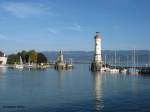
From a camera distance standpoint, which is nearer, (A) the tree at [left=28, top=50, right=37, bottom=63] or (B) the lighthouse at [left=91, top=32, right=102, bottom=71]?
(B) the lighthouse at [left=91, top=32, right=102, bottom=71]

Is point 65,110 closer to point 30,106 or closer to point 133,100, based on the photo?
point 30,106

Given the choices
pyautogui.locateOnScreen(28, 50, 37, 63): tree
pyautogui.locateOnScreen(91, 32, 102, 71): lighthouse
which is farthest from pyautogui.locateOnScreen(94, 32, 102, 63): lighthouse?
pyautogui.locateOnScreen(28, 50, 37, 63): tree

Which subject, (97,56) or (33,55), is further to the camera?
(33,55)

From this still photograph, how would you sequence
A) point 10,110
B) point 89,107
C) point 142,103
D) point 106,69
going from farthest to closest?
1. point 106,69
2. point 142,103
3. point 89,107
4. point 10,110

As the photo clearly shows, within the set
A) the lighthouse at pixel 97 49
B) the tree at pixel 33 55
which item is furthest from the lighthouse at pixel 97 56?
the tree at pixel 33 55

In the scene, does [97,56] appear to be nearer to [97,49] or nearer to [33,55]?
[97,49]

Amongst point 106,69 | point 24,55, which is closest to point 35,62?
point 24,55

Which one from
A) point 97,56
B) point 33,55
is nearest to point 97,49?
point 97,56

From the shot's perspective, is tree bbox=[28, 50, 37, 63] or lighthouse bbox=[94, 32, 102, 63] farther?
tree bbox=[28, 50, 37, 63]

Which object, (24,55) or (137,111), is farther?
(24,55)

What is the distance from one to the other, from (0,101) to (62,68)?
11293cm

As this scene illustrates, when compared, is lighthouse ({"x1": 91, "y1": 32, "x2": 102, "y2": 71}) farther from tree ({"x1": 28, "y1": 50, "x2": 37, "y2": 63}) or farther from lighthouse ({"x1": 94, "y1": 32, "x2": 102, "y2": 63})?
tree ({"x1": 28, "y1": 50, "x2": 37, "y2": 63})

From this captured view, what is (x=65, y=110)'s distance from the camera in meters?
39.5

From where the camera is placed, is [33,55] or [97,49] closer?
[97,49]
